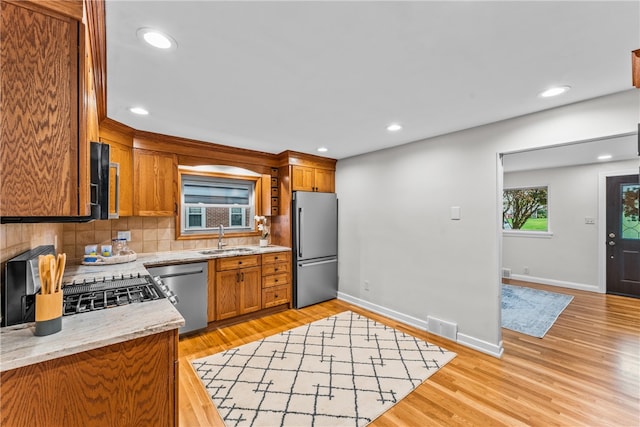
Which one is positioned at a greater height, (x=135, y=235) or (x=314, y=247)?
(x=135, y=235)

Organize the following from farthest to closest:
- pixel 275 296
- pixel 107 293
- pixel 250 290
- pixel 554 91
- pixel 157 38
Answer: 1. pixel 275 296
2. pixel 250 290
3. pixel 554 91
4. pixel 107 293
5. pixel 157 38

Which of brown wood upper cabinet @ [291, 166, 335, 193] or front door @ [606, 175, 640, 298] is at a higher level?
brown wood upper cabinet @ [291, 166, 335, 193]

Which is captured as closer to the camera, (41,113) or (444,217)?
(41,113)

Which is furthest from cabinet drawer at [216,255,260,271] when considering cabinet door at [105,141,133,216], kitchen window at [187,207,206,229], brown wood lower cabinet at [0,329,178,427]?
brown wood lower cabinet at [0,329,178,427]

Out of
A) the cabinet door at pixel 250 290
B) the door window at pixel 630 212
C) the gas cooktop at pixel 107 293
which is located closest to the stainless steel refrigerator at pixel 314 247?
the cabinet door at pixel 250 290

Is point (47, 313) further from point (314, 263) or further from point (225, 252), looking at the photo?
point (314, 263)

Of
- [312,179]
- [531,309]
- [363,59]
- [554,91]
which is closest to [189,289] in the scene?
[312,179]

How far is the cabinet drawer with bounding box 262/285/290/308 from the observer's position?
379cm

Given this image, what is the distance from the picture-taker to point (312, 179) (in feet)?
14.1

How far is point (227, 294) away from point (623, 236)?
637cm

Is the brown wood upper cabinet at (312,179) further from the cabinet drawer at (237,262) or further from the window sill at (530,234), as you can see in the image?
the window sill at (530,234)

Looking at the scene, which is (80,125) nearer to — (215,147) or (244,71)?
(244,71)

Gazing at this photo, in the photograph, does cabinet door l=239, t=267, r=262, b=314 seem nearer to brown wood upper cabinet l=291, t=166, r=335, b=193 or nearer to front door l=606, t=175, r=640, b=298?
brown wood upper cabinet l=291, t=166, r=335, b=193

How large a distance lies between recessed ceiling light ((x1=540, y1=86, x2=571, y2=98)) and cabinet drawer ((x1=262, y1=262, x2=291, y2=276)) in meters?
3.35
